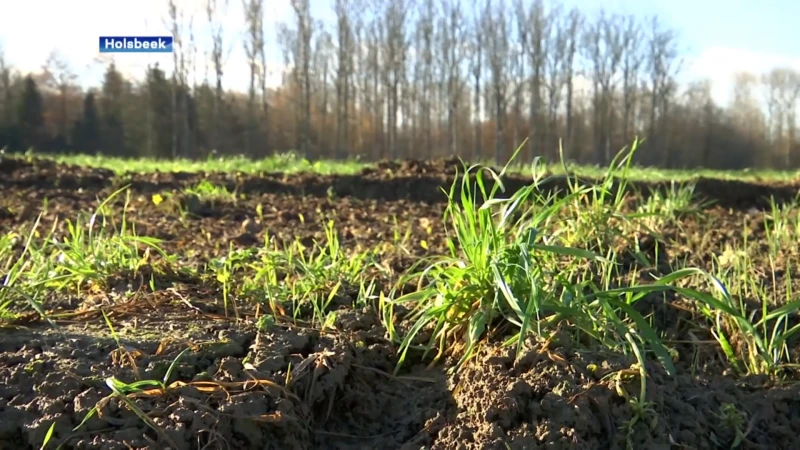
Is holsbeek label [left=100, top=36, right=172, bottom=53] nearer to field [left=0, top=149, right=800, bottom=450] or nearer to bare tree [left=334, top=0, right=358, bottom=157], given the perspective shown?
field [left=0, top=149, right=800, bottom=450]

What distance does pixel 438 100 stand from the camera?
822 inches

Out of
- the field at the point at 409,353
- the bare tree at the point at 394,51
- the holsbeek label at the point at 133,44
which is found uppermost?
the bare tree at the point at 394,51

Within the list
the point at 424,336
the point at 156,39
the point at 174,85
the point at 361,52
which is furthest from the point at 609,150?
the point at 424,336

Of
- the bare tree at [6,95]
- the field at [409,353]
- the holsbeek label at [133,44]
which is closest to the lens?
the field at [409,353]

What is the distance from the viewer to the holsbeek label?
4449 millimetres

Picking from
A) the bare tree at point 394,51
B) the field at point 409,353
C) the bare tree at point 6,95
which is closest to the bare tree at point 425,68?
the bare tree at point 394,51

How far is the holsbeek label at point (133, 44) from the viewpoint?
4.45m

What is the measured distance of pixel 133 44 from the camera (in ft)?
15.4

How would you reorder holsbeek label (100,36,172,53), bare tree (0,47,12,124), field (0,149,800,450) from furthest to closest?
bare tree (0,47,12,124), holsbeek label (100,36,172,53), field (0,149,800,450)

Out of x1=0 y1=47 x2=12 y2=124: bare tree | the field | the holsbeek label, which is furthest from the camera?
x1=0 y1=47 x2=12 y2=124: bare tree

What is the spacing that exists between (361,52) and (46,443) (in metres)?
19.6

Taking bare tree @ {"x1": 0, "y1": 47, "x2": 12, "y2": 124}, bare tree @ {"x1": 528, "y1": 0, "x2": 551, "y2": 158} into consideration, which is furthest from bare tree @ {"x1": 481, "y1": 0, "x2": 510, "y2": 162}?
bare tree @ {"x1": 0, "y1": 47, "x2": 12, "y2": 124}

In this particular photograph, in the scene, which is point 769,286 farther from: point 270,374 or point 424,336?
point 270,374

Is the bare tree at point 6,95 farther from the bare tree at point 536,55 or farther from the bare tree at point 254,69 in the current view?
the bare tree at point 536,55
